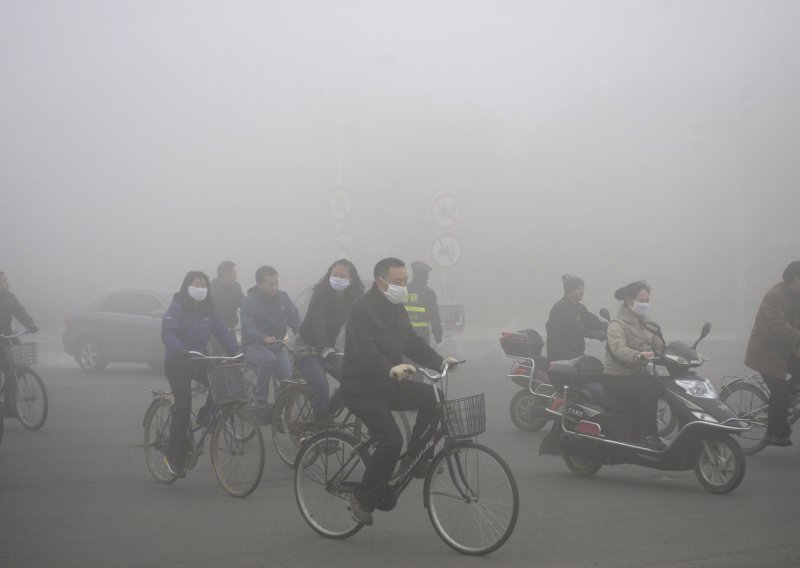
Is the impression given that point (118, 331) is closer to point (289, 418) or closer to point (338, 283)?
point (289, 418)

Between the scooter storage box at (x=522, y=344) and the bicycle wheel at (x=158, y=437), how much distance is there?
390cm

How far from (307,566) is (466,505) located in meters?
0.94

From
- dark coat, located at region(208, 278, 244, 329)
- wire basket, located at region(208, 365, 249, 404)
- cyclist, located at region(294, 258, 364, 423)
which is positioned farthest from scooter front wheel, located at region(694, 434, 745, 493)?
dark coat, located at region(208, 278, 244, 329)

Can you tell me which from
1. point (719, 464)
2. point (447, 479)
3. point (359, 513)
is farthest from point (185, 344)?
point (719, 464)

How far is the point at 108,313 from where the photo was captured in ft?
58.3

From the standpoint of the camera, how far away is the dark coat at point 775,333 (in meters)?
8.22

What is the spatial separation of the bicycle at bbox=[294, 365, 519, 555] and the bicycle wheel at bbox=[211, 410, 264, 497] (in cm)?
98

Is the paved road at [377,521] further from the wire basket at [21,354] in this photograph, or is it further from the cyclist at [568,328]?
the wire basket at [21,354]

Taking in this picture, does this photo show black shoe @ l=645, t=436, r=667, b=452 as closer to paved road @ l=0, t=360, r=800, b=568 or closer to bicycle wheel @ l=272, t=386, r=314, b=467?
paved road @ l=0, t=360, r=800, b=568

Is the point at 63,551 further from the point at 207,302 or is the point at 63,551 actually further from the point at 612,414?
the point at 612,414

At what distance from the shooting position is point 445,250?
18.2 m

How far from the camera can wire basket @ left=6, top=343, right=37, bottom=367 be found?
10375 mm

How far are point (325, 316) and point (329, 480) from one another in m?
2.65

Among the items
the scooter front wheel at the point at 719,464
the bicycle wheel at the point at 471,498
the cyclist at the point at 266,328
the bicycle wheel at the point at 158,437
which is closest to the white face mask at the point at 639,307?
the scooter front wheel at the point at 719,464
